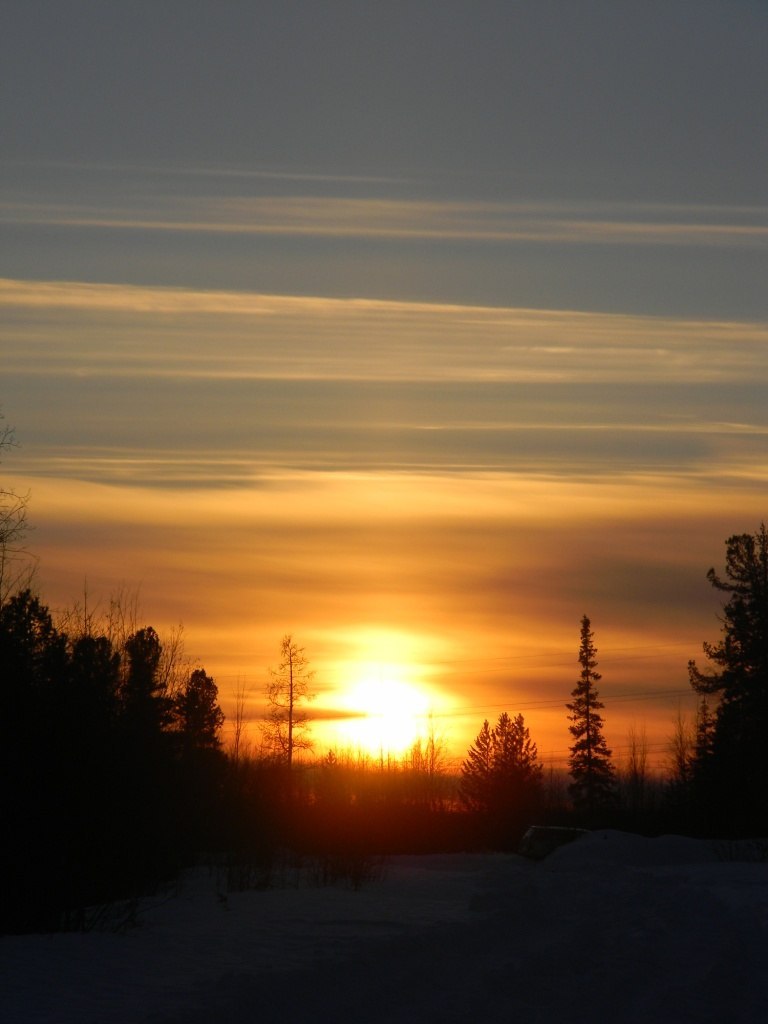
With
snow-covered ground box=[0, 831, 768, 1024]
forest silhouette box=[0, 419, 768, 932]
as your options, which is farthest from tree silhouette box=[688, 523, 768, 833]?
snow-covered ground box=[0, 831, 768, 1024]

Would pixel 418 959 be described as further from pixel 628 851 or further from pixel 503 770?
pixel 503 770

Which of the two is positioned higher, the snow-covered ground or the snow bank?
the snow bank

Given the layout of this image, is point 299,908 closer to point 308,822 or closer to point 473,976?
point 473,976

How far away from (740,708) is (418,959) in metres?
50.9

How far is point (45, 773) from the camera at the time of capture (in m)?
20.8

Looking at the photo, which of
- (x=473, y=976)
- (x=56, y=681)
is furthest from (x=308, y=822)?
(x=473, y=976)

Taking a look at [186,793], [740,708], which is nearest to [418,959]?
[186,793]

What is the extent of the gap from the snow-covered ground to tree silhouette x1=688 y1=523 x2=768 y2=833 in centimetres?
2989

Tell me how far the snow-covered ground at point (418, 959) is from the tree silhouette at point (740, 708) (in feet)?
98.1

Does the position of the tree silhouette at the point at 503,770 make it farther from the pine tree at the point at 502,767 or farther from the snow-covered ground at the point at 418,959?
the snow-covered ground at the point at 418,959

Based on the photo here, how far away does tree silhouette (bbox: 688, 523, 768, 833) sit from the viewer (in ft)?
183

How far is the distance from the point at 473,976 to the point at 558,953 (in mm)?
1939

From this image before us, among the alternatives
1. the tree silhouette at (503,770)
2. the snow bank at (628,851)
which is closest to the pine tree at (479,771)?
the tree silhouette at (503,770)

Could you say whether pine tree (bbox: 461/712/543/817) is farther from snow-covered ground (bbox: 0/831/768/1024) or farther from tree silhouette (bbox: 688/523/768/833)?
snow-covered ground (bbox: 0/831/768/1024)
